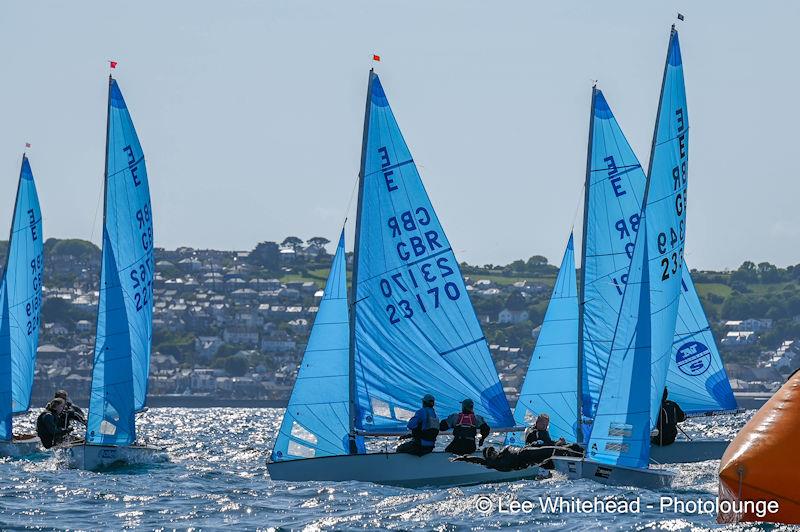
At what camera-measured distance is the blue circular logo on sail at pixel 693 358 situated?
28812mm

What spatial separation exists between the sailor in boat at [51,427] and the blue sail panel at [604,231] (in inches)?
377

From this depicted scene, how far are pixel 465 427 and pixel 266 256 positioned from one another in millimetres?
170607

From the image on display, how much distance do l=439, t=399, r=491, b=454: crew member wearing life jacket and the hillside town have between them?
90521mm

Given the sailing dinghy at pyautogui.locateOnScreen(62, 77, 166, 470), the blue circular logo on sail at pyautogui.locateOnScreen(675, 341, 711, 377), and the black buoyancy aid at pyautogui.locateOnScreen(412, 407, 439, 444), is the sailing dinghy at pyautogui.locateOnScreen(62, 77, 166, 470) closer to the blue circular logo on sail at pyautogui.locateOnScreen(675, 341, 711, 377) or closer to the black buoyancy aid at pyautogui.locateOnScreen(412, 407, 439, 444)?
the black buoyancy aid at pyautogui.locateOnScreen(412, 407, 439, 444)

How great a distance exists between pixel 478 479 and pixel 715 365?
9.23 meters

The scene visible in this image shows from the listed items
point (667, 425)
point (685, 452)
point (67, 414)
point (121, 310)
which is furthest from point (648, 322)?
point (67, 414)

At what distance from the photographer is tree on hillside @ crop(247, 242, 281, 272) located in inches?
7485

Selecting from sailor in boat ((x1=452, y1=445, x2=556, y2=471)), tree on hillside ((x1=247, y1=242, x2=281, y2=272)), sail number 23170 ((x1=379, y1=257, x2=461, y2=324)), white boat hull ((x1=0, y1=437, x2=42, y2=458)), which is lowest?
white boat hull ((x1=0, y1=437, x2=42, y2=458))

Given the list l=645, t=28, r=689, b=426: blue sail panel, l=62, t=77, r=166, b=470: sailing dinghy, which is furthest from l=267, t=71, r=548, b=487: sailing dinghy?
l=62, t=77, r=166, b=470: sailing dinghy

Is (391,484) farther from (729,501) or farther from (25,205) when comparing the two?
(25,205)

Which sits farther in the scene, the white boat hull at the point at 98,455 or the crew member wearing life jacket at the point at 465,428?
the white boat hull at the point at 98,455

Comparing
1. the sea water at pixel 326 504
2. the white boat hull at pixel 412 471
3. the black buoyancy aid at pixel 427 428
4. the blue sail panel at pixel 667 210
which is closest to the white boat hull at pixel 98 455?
the sea water at pixel 326 504

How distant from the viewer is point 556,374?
27.8m

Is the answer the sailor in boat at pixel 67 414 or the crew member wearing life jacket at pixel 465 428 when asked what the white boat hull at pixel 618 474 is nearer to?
the crew member wearing life jacket at pixel 465 428
